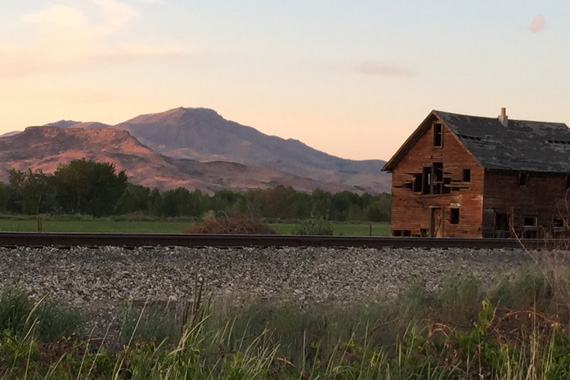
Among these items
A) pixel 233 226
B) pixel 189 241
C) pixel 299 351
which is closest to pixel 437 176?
pixel 233 226

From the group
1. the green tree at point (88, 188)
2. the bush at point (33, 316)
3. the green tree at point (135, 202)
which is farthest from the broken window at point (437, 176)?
the green tree at point (135, 202)

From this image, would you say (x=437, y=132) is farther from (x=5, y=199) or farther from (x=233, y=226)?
(x=5, y=199)

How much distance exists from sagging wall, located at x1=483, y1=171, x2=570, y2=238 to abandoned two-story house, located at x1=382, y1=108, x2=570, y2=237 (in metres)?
0.04

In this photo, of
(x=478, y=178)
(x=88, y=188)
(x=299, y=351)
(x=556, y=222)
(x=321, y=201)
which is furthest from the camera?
(x=321, y=201)

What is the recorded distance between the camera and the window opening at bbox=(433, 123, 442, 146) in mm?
35156

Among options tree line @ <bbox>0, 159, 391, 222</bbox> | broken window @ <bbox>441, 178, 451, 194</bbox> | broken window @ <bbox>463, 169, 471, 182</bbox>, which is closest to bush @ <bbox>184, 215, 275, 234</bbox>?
broken window @ <bbox>463, 169, 471, 182</bbox>

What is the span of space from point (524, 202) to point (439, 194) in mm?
3469

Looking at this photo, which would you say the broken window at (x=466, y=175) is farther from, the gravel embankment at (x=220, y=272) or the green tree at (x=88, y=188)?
the green tree at (x=88, y=188)

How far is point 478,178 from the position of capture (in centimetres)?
3241

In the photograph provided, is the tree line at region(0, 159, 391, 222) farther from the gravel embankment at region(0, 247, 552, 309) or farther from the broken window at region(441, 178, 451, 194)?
the gravel embankment at region(0, 247, 552, 309)

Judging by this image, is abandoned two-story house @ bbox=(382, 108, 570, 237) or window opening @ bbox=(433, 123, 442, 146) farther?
window opening @ bbox=(433, 123, 442, 146)

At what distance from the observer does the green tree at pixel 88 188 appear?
62594 mm

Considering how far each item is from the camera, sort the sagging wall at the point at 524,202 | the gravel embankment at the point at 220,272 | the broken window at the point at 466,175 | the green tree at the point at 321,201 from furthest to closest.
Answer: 1. the green tree at the point at 321,201
2. the broken window at the point at 466,175
3. the sagging wall at the point at 524,202
4. the gravel embankment at the point at 220,272

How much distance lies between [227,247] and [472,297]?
603 centimetres
